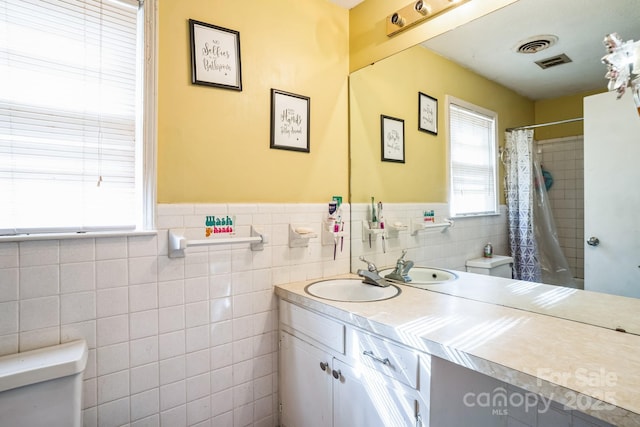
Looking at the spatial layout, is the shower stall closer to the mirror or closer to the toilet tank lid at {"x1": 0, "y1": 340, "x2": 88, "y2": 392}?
the mirror

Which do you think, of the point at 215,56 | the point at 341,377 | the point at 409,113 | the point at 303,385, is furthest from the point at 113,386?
the point at 409,113

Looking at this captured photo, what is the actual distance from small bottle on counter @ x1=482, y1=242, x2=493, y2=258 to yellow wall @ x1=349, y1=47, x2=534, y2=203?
34cm

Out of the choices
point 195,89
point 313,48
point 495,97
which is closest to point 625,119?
point 495,97

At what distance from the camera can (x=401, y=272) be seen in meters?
1.83

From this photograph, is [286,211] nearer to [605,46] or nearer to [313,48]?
[313,48]

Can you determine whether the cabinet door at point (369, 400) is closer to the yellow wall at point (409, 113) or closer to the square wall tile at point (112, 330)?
the square wall tile at point (112, 330)

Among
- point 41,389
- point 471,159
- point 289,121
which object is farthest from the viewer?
point 289,121

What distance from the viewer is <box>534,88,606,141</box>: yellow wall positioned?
1206 mm

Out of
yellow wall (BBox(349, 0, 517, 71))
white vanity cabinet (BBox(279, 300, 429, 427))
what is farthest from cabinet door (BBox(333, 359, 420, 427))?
yellow wall (BBox(349, 0, 517, 71))

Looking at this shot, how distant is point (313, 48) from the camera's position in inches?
74.8

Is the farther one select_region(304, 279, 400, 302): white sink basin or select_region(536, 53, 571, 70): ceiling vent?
select_region(304, 279, 400, 302): white sink basin

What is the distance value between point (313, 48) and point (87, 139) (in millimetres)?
1271

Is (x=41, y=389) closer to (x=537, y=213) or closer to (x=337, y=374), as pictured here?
(x=337, y=374)

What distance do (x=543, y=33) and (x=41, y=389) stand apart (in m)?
2.20
